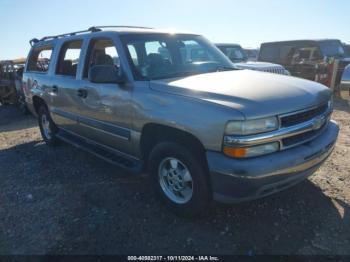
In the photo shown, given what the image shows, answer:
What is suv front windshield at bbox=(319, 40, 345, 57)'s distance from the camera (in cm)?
1186

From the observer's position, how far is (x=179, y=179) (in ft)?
10.7

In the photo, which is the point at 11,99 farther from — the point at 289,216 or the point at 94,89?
the point at 289,216

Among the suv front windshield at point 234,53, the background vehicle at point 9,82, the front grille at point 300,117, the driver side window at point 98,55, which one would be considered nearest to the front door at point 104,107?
the driver side window at point 98,55

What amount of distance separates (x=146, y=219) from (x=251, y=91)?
1719 millimetres

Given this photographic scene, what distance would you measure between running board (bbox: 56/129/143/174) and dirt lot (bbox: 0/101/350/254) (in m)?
0.40

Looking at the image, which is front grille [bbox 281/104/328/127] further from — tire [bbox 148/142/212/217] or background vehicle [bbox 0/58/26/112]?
background vehicle [bbox 0/58/26/112]

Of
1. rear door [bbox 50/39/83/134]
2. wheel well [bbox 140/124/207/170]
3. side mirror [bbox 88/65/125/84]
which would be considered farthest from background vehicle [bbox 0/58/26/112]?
wheel well [bbox 140/124/207/170]

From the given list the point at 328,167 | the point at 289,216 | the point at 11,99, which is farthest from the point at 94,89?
the point at 11,99

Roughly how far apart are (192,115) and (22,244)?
2074 millimetres

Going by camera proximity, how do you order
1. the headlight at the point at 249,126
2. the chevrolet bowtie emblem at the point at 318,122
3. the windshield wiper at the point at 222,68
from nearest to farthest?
the headlight at the point at 249,126
the chevrolet bowtie emblem at the point at 318,122
the windshield wiper at the point at 222,68

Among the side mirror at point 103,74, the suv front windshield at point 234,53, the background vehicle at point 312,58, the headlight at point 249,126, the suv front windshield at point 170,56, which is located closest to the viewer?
the headlight at point 249,126

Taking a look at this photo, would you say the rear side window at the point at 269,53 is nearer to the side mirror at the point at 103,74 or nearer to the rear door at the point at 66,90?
the rear door at the point at 66,90

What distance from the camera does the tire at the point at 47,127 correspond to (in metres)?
5.85

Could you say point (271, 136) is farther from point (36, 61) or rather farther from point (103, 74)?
point (36, 61)
